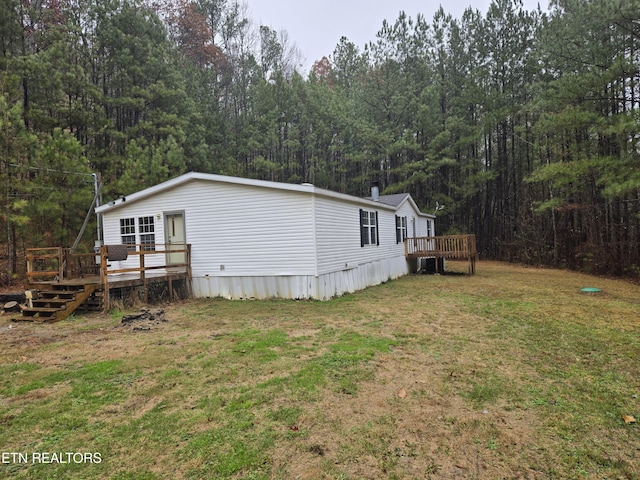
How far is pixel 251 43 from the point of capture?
25.5 m

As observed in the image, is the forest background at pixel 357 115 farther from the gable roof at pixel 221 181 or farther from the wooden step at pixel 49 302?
the wooden step at pixel 49 302

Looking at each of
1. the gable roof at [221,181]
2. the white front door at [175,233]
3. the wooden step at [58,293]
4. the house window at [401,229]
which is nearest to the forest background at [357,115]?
the gable roof at [221,181]

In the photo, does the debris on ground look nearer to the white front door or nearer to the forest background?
the white front door

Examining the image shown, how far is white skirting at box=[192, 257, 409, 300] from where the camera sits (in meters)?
8.65

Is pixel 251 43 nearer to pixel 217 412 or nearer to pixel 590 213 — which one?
pixel 590 213

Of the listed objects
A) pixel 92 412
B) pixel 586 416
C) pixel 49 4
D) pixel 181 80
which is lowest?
pixel 586 416

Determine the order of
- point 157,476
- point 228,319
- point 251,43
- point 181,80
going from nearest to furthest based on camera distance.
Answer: point 157,476
point 228,319
point 181,80
point 251,43

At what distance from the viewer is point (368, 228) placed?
38.5 ft

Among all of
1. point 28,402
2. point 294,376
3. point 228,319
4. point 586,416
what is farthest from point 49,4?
point 586,416

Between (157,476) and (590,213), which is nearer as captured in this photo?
(157,476)

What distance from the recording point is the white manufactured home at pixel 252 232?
863 centimetres

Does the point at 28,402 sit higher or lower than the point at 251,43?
lower

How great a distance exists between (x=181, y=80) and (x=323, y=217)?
15.2 metres

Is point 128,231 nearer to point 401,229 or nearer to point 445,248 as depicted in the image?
point 401,229
